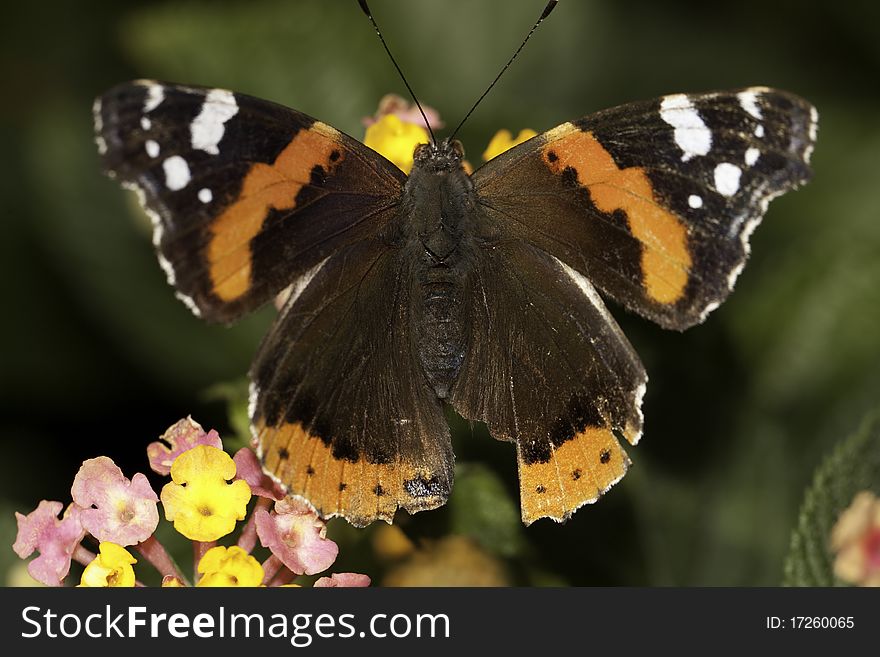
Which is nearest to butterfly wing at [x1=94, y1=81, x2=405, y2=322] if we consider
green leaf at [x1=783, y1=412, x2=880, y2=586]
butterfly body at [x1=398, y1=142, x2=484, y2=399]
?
butterfly body at [x1=398, y1=142, x2=484, y2=399]

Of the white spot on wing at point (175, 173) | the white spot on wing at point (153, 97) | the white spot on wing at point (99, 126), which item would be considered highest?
the white spot on wing at point (153, 97)

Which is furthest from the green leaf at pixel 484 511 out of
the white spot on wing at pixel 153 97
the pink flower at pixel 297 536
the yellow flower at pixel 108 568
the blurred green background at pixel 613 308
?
the white spot on wing at pixel 153 97

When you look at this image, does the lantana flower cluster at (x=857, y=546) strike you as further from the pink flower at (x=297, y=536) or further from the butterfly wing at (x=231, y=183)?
the butterfly wing at (x=231, y=183)

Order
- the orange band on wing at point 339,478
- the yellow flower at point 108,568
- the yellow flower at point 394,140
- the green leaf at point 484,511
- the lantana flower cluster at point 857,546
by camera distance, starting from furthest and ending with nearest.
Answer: the yellow flower at point 394,140, the green leaf at point 484,511, the lantana flower cluster at point 857,546, the orange band on wing at point 339,478, the yellow flower at point 108,568

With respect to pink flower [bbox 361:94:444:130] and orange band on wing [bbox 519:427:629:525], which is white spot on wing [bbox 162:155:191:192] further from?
orange band on wing [bbox 519:427:629:525]
